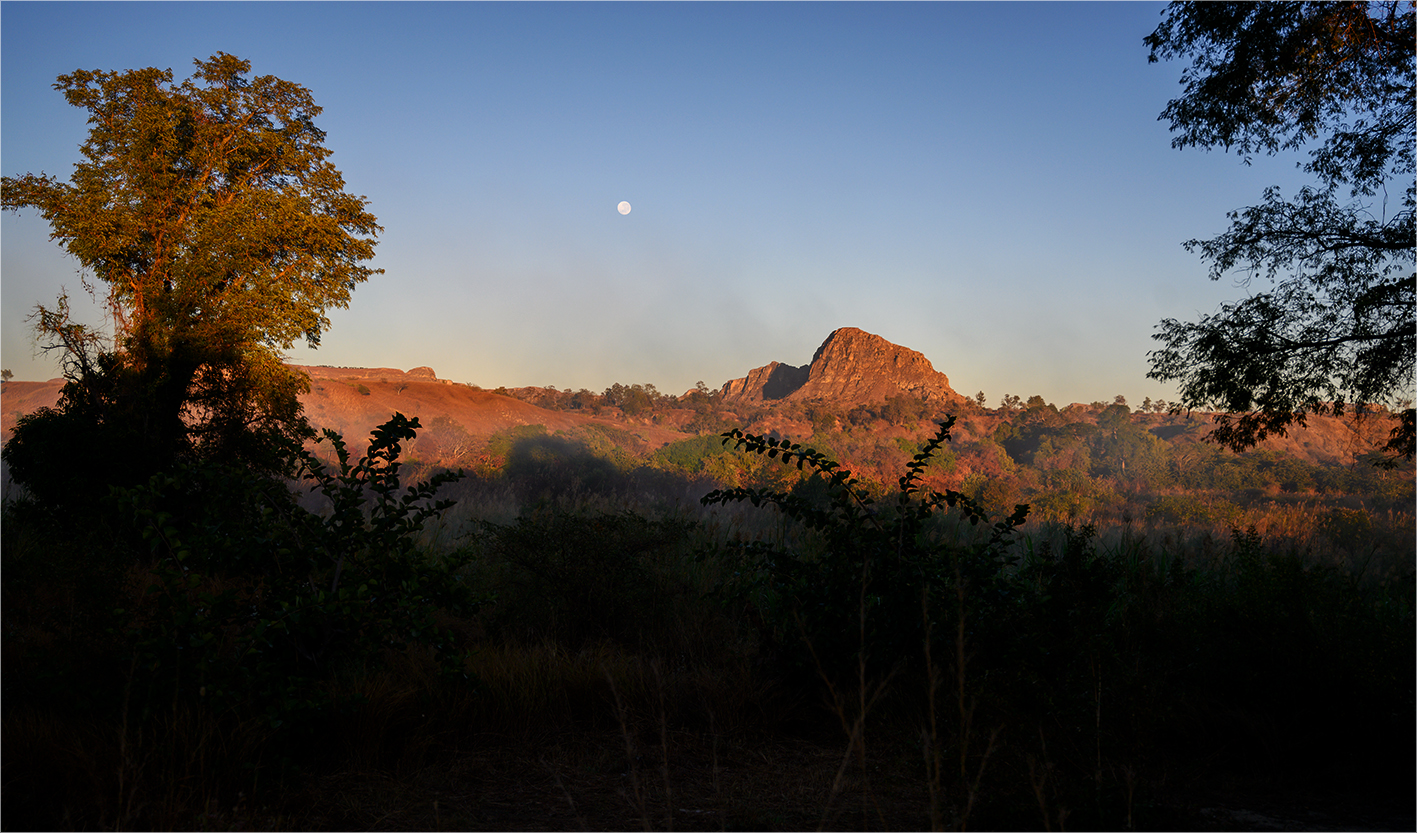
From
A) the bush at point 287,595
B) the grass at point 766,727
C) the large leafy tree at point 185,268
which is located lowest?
the grass at point 766,727

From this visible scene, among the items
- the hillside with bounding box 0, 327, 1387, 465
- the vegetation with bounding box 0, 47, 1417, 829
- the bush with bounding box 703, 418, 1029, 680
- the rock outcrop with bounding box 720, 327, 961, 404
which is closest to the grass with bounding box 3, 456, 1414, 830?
the vegetation with bounding box 0, 47, 1417, 829

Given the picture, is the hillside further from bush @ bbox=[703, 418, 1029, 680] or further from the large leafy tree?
bush @ bbox=[703, 418, 1029, 680]

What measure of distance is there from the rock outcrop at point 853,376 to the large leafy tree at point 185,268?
2082 inches

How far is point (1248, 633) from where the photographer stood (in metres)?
4.66

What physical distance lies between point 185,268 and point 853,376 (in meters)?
60.5

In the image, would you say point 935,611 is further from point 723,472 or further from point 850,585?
point 723,472

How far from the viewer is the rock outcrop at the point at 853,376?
211ft

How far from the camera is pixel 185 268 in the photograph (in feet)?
31.4

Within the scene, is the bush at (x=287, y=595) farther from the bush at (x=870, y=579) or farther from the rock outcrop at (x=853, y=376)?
the rock outcrop at (x=853, y=376)

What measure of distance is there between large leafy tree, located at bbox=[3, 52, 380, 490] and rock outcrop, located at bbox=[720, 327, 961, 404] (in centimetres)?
5287

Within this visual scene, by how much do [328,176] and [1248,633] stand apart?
12.3 meters

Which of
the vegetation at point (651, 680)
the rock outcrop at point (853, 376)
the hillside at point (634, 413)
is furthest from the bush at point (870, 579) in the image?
the rock outcrop at point (853, 376)

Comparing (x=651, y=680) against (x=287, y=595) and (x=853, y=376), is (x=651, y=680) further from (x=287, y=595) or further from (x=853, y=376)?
(x=853, y=376)

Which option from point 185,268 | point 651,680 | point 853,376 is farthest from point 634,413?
point 651,680
